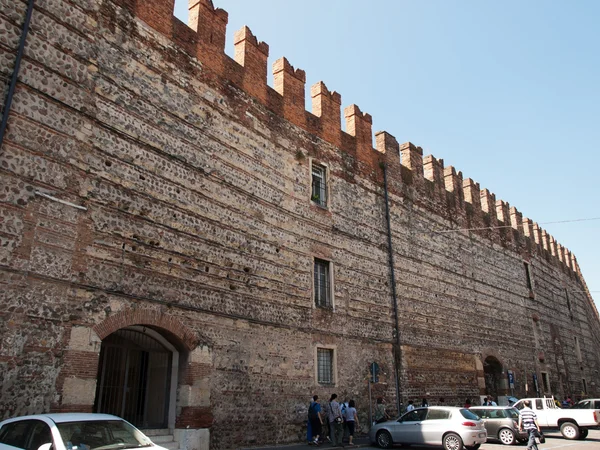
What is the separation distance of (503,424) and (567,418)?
11.1 ft

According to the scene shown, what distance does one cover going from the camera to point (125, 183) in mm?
Result: 10172

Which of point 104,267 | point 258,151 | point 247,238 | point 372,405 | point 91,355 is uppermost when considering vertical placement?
point 258,151

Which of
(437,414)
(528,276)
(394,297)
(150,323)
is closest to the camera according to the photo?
(150,323)

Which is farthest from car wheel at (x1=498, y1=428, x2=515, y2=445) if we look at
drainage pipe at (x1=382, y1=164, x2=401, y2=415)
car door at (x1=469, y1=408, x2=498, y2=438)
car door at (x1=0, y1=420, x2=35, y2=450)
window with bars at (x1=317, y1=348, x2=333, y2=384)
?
car door at (x1=0, y1=420, x2=35, y2=450)

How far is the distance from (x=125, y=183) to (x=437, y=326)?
13535 millimetres

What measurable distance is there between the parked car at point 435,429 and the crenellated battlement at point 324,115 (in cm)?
855

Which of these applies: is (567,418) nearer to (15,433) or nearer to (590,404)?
(590,404)

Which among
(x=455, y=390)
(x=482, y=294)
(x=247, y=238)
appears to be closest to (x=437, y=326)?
(x=455, y=390)

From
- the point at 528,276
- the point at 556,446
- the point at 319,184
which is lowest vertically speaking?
the point at 556,446

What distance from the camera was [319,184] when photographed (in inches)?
635

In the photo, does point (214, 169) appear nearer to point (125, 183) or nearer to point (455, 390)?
point (125, 183)

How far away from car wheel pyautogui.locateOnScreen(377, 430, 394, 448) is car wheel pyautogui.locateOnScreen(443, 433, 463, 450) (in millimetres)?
1474

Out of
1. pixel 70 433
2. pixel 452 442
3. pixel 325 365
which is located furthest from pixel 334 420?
pixel 70 433

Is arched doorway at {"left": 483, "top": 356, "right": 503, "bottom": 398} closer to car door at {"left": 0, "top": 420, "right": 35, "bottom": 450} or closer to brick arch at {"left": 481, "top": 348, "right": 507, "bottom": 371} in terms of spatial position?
brick arch at {"left": 481, "top": 348, "right": 507, "bottom": 371}
